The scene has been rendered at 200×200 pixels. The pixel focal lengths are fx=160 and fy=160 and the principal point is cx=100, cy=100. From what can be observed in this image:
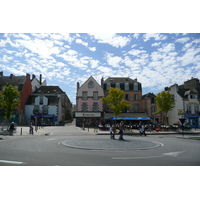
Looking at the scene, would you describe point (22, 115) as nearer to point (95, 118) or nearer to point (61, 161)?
point (95, 118)

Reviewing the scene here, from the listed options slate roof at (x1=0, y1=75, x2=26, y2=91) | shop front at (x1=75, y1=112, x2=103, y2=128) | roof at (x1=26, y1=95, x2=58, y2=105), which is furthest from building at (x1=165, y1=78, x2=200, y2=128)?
slate roof at (x1=0, y1=75, x2=26, y2=91)

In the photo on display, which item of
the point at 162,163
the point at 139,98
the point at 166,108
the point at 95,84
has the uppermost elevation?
the point at 95,84

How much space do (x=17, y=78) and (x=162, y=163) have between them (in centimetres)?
4625

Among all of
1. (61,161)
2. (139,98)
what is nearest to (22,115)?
(139,98)

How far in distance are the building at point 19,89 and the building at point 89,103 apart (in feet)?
46.1

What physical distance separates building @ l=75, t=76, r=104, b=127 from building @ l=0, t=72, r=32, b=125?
1406 cm

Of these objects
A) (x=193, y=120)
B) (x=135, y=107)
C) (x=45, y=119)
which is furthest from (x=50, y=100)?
(x=193, y=120)

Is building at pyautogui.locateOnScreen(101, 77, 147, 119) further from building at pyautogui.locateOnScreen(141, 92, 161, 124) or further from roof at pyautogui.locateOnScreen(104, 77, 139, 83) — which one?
building at pyautogui.locateOnScreen(141, 92, 161, 124)

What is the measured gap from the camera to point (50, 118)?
41594 mm

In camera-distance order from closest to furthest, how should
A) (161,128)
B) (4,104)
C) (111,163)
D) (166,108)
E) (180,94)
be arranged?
1. (111,163)
2. (4,104)
3. (161,128)
4. (166,108)
5. (180,94)

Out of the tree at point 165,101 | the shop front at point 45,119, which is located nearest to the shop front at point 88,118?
the shop front at point 45,119

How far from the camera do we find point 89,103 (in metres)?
38.6

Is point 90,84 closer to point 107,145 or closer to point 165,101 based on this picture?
point 165,101

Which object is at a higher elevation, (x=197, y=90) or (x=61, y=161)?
(x=197, y=90)
